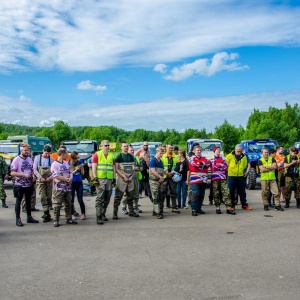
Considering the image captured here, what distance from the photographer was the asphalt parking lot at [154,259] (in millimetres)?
4840

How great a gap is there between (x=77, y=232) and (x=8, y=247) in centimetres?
157

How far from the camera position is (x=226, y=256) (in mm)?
6242

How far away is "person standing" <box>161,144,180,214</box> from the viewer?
34.6 feet

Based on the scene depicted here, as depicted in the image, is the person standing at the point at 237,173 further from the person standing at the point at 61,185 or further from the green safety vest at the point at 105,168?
the person standing at the point at 61,185

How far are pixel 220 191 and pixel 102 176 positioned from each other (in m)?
3.38

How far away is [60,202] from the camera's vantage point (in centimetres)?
888

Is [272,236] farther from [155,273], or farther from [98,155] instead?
[98,155]

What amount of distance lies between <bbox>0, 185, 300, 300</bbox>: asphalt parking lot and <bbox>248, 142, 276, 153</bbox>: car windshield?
8294mm

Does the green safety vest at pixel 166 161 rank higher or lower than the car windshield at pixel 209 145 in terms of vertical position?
lower

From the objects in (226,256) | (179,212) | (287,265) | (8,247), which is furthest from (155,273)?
(179,212)

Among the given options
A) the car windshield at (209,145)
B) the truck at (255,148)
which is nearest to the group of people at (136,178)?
the truck at (255,148)

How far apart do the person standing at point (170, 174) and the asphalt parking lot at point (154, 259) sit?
1.11 m

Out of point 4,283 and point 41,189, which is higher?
point 41,189

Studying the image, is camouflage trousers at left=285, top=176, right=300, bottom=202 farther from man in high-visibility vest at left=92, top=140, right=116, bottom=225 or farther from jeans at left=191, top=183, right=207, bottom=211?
man in high-visibility vest at left=92, top=140, right=116, bottom=225
